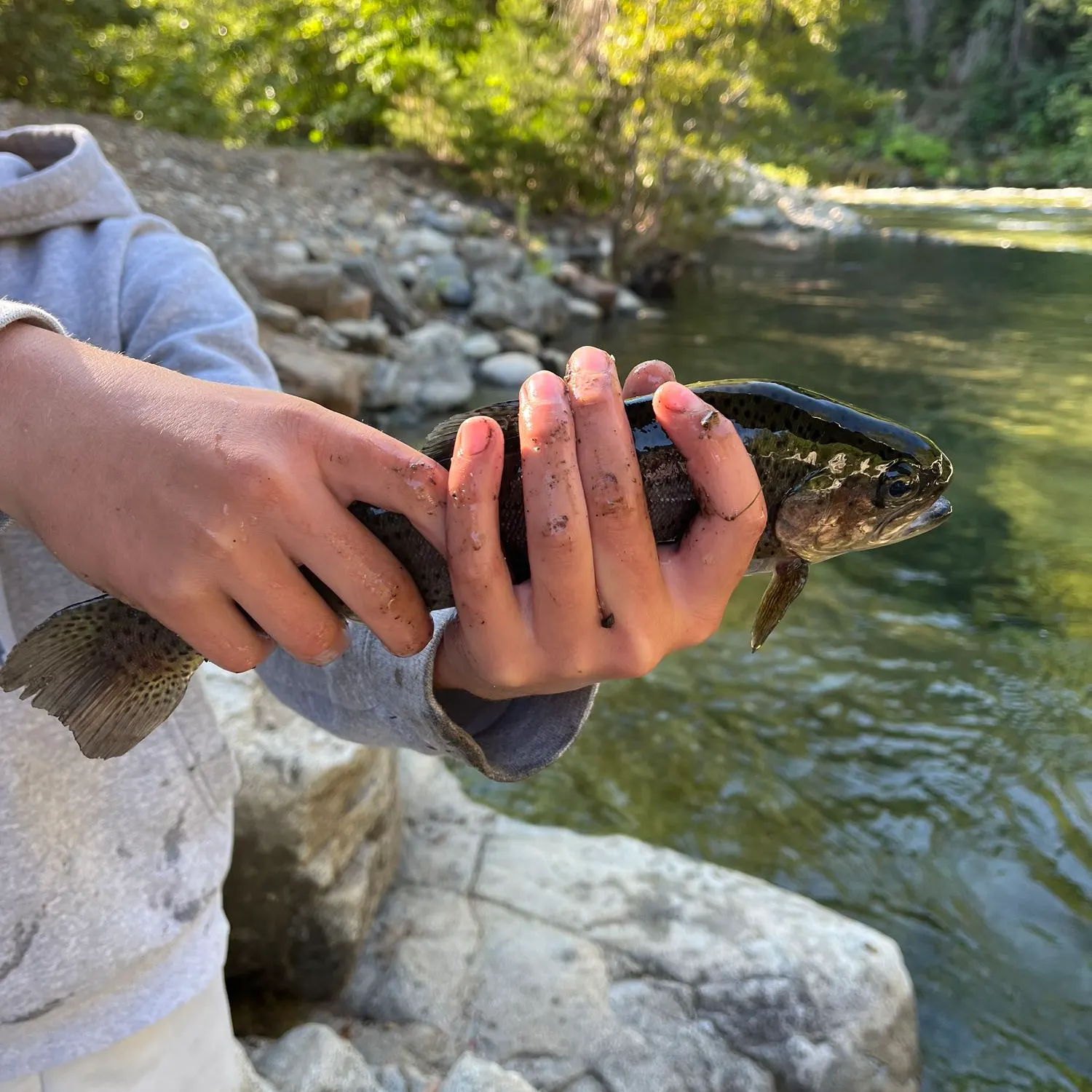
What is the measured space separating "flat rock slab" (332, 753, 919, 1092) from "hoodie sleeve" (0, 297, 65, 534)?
234 centimetres

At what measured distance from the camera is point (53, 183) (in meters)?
1.91

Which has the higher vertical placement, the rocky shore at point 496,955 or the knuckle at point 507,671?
the knuckle at point 507,671

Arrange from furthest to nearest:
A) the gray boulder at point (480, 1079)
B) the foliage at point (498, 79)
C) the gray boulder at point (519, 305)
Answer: the foliage at point (498, 79) < the gray boulder at point (519, 305) < the gray boulder at point (480, 1079)

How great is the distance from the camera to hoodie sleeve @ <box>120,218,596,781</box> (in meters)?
1.72

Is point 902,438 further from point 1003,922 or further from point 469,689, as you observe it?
point 1003,922

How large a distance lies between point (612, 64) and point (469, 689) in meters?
18.0

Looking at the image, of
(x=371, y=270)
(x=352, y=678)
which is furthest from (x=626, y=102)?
(x=352, y=678)

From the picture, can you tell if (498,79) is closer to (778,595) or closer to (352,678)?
(778,595)

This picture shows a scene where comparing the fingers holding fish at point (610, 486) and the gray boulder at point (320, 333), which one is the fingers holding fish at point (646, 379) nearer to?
the fingers holding fish at point (610, 486)

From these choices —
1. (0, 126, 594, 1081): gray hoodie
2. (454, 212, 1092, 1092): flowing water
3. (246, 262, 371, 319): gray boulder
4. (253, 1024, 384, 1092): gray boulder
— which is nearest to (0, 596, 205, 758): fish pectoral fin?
(0, 126, 594, 1081): gray hoodie

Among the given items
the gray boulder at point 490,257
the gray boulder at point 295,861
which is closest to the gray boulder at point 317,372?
the gray boulder at point 295,861

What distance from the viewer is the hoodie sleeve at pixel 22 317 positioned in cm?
122

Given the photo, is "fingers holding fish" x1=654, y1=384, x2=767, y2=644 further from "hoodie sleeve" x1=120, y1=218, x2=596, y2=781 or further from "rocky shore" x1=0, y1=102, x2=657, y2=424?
"rocky shore" x1=0, y1=102, x2=657, y2=424

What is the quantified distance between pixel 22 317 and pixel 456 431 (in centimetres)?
70
